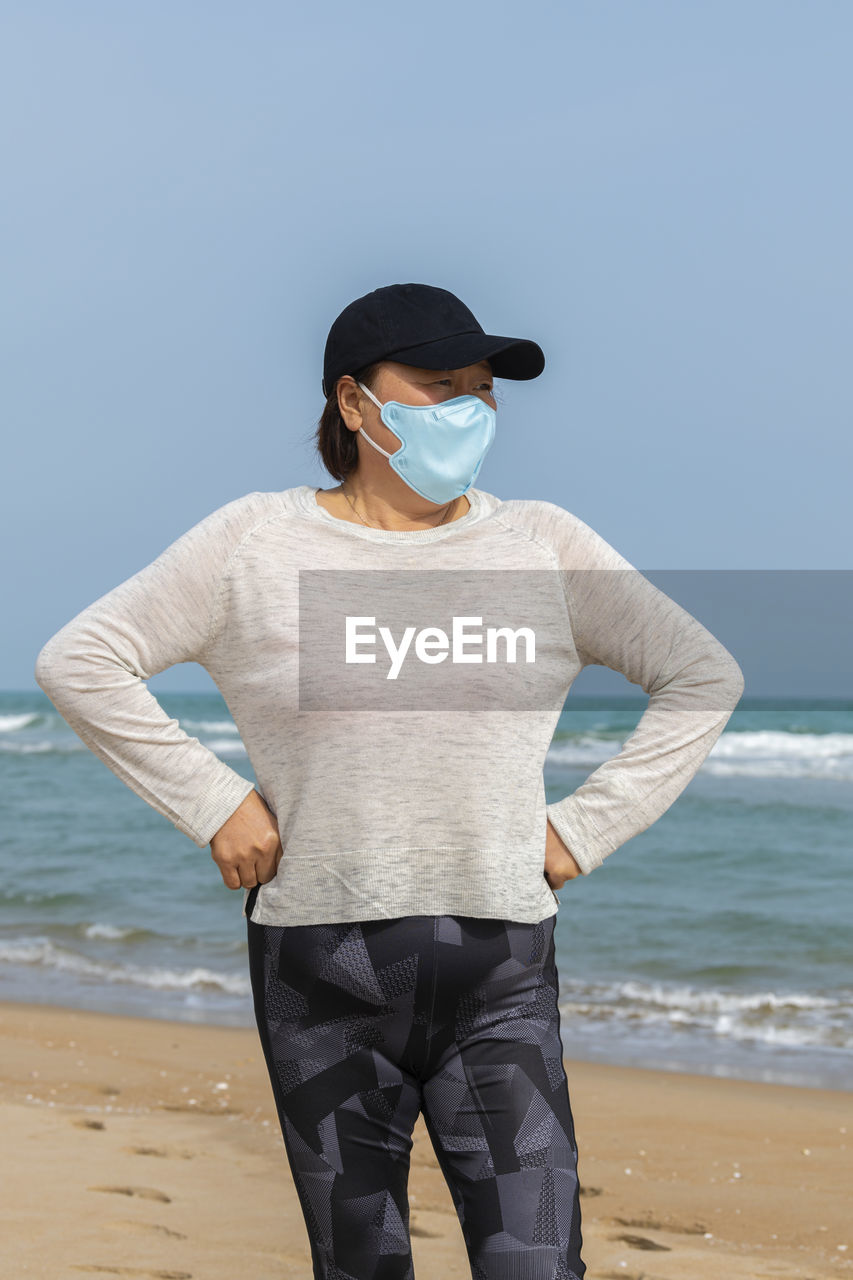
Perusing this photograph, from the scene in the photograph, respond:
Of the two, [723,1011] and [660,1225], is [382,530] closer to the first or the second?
[660,1225]

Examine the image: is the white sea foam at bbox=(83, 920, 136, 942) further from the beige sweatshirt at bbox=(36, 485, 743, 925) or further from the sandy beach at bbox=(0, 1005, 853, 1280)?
the beige sweatshirt at bbox=(36, 485, 743, 925)

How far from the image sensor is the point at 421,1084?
189 cm

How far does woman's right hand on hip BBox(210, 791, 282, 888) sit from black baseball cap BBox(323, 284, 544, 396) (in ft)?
2.24

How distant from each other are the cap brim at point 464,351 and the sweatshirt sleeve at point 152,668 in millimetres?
347

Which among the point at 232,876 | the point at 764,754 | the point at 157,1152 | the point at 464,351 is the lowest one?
the point at 764,754

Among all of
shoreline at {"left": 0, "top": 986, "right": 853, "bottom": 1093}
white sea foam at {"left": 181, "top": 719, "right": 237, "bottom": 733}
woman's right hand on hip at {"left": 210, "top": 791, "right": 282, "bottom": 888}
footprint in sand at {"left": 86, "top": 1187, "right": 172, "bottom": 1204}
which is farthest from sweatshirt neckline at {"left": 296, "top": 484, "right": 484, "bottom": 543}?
white sea foam at {"left": 181, "top": 719, "right": 237, "bottom": 733}

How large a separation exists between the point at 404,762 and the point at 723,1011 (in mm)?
5579

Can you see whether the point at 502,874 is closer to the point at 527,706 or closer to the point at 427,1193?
the point at 527,706

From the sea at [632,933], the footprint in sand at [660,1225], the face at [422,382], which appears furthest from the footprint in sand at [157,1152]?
the face at [422,382]

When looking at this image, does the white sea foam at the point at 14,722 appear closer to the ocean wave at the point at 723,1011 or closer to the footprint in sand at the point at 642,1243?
the ocean wave at the point at 723,1011

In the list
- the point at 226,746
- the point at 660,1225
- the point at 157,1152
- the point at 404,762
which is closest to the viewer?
the point at 404,762

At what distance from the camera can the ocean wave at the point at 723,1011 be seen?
646 centimetres

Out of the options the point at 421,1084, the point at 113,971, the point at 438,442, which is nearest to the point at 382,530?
the point at 438,442

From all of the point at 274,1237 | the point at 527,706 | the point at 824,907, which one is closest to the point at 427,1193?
the point at 274,1237
